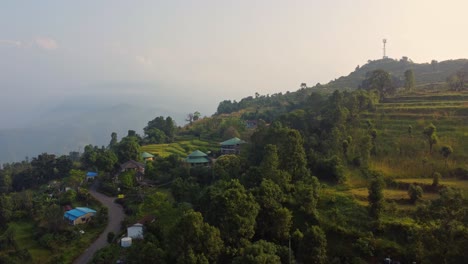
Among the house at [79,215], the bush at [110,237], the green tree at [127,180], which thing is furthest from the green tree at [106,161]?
the bush at [110,237]

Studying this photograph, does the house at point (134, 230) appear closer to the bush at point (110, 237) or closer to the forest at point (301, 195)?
the forest at point (301, 195)

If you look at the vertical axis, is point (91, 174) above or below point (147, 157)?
below

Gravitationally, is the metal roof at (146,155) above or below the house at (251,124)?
below

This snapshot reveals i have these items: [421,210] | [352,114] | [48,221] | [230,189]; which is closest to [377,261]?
[421,210]

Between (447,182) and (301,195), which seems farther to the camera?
(447,182)

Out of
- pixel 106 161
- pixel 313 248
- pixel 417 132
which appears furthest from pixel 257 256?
pixel 106 161

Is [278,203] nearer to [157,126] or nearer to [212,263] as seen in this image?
[212,263]

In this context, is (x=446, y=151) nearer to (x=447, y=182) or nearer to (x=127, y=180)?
(x=447, y=182)
